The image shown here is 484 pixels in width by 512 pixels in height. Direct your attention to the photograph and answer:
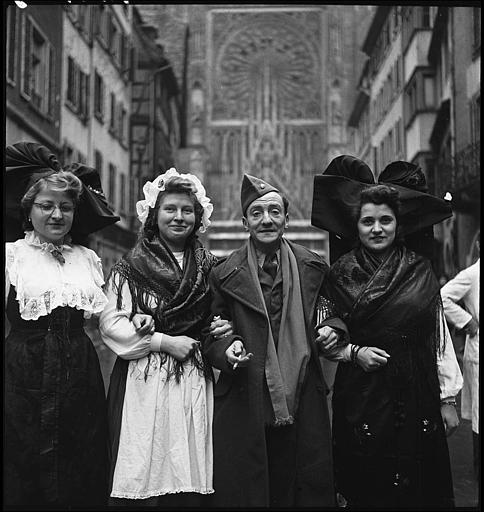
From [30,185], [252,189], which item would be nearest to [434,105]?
[252,189]

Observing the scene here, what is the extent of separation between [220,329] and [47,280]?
2.88 ft

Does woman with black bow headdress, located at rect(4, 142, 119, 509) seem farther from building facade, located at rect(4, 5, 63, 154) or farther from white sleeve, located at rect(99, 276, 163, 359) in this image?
building facade, located at rect(4, 5, 63, 154)

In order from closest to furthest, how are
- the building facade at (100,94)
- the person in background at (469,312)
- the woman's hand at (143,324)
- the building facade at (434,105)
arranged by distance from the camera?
1. the woman's hand at (143,324)
2. the person in background at (469,312)
3. the building facade at (434,105)
4. the building facade at (100,94)

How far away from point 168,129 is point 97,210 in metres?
12.2

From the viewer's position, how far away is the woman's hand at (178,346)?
3215 mm

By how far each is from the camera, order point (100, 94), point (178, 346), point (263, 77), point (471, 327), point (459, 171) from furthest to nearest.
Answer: point (263, 77) < point (100, 94) < point (459, 171) < point (471, 327) < point (178, 346)

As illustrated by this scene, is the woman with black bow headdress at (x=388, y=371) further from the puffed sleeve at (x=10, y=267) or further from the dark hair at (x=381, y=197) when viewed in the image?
the puffed sleeve at (x=10, y=267)

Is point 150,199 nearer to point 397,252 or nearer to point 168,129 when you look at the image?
point 397,252

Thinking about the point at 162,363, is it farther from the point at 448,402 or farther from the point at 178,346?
the point at 448,402

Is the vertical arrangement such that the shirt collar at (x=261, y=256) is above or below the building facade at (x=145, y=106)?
below

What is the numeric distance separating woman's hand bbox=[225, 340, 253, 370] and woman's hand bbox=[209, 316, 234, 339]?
0.27ft

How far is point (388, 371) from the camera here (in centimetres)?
326

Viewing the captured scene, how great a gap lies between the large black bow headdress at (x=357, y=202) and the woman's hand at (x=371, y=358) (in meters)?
0.61

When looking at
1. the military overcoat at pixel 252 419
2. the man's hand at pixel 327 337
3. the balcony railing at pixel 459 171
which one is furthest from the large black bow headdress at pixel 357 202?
the balcony railing at pixel 459 171
